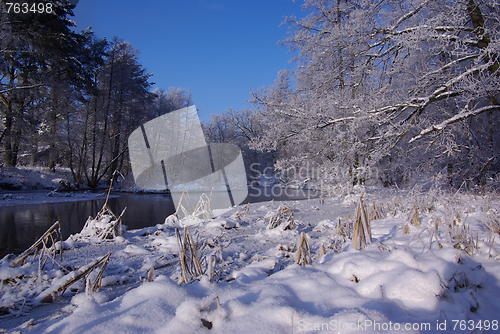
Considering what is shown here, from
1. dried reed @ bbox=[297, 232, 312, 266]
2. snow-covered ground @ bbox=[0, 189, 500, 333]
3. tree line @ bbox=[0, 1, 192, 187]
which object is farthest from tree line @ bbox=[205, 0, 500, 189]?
tree line @ bbox=[0, 1, 192, 187]

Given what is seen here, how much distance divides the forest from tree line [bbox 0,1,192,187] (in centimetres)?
9

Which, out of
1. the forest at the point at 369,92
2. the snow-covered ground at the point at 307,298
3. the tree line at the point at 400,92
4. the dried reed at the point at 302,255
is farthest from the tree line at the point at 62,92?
the dried reed at the point at 302,255

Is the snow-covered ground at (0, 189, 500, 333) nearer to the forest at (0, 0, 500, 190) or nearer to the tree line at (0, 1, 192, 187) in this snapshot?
the forest at (0, 0, 500, 190)

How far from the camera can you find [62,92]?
12.7m

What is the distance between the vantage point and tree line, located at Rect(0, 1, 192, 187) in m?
11.5

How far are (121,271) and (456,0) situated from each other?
6.87 meters

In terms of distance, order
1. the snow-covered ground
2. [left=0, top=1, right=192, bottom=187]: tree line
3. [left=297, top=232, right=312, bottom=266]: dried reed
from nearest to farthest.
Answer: the snow-covered ground
[left=297, top=232, right=312, bottom=266]: dried reed
[left=0, top=1, right=192, bottom=187]: tree line

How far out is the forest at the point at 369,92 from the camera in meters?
4.44

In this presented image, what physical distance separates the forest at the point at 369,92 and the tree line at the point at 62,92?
0.30 feet

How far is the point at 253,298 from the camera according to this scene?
1.27m

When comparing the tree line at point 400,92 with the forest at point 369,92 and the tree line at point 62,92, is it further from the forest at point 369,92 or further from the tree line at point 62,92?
the tree line at point 62,92

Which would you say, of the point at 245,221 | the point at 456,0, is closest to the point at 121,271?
the point at 245,221

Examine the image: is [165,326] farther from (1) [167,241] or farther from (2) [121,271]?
(1) [167,241]

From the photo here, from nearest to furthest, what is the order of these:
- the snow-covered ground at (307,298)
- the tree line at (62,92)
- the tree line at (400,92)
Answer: the snow-covered ground at (307,298) < the tree line at (400,92) < the tree line at (62,92)
